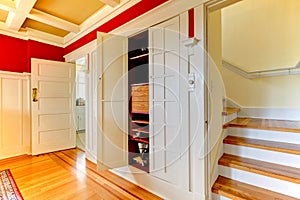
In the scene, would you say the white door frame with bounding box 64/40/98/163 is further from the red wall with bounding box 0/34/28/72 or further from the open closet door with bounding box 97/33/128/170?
the red wall with bounding box 0/34/28/72

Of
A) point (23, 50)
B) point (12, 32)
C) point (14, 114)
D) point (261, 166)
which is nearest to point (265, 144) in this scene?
point (261, 166)

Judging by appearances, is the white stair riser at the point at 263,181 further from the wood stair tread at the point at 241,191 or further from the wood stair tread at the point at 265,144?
Result: the wood stair tread at the point at 265,144

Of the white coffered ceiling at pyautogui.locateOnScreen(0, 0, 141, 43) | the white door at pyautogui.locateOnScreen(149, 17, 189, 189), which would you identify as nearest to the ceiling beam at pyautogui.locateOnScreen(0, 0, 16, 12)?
the white coffered ceiling at pyautogui.locateOnScreen(0, 0, 141, 43)

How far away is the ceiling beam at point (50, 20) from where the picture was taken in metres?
2.72

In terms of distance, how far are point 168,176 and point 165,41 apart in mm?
1530

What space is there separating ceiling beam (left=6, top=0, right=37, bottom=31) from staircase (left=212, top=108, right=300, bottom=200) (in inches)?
127

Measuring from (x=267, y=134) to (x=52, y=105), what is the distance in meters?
3.97

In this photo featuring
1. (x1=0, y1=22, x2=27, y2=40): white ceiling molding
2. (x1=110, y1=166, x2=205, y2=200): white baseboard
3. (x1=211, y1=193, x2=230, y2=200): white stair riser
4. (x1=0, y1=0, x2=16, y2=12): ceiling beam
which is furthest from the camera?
(x1=0, y1=22, x2=27, y2=40): white ceiling molding

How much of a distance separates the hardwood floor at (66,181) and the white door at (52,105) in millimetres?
483

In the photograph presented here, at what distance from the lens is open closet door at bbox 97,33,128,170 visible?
7.45ft

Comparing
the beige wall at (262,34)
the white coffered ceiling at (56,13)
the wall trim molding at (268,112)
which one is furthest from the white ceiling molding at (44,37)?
the wall trim molding at (268,112)

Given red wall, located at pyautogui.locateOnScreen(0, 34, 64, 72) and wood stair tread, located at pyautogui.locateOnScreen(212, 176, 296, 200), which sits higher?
red wall, located at pyautogui.locateOnScreen(0, 34, 64, 72)

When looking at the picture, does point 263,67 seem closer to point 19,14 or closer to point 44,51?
point 19,14

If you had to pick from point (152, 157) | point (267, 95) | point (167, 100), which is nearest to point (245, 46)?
Answer: point (267, 95)
